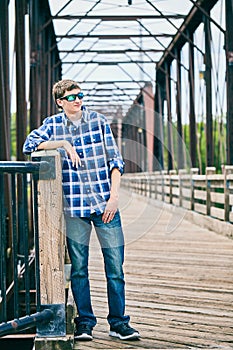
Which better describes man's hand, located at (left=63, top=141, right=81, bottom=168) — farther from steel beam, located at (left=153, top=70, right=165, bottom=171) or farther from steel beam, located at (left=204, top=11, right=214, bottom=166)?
steel beam, located at (left=153, top=70, right=165, bottom=171)

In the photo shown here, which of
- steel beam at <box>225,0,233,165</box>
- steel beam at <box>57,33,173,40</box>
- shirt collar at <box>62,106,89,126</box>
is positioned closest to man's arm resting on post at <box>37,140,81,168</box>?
shirt collar at <box>62,106,89,126</box>

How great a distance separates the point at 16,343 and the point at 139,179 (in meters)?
22.2

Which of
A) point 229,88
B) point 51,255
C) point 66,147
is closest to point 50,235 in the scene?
point 51,255

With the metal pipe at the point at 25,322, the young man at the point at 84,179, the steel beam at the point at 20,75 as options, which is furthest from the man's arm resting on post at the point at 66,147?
the steel beam at the point at 20,75

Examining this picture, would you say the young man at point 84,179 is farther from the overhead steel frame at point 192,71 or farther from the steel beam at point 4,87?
the overhead steel frame at point 192,71

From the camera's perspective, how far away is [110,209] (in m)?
3.77

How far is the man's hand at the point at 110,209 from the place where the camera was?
3.76 meters

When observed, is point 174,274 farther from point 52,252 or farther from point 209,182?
point 209,182

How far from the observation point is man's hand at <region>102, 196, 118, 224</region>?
376cm

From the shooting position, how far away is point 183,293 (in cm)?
541

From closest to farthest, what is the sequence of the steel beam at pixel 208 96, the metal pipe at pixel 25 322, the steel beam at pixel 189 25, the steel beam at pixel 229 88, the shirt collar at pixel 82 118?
the metal pipe at pixel 25 322 < the shirt collar at pixel 82 118 < the steel beam at pixel 229 88 < the steel beam at pixel 208 96 < the steel beam at pixel 189 25

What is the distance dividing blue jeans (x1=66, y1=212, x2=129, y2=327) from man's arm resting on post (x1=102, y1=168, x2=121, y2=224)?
0.05m

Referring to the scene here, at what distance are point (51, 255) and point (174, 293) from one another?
1.90 metres

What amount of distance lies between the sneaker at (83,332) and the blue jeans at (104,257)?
0.07 ft
